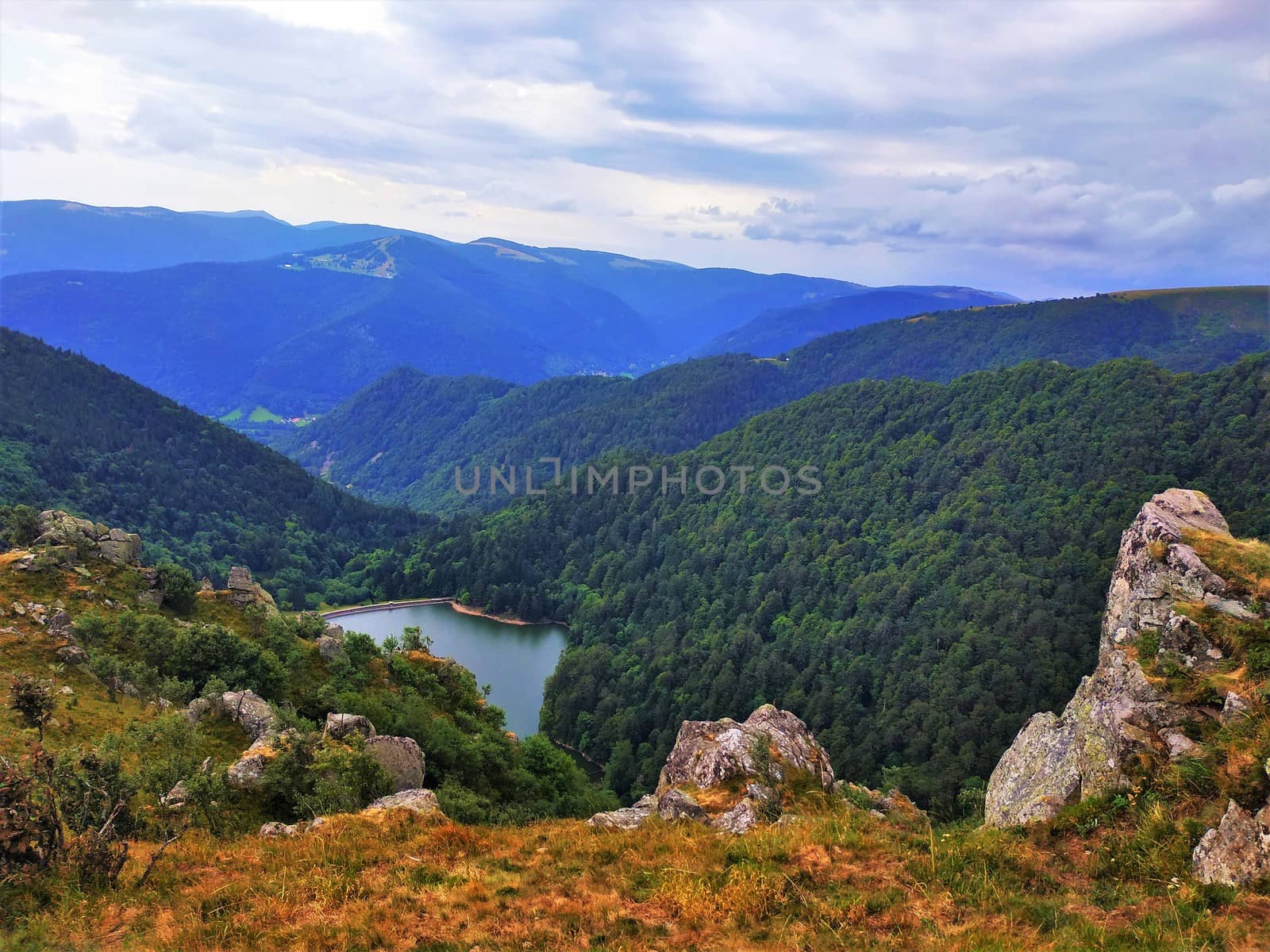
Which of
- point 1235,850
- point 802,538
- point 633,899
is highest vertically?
point 1235,850

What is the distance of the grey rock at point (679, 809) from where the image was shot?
55.1 ft

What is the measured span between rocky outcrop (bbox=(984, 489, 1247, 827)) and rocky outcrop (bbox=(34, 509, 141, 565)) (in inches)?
1630

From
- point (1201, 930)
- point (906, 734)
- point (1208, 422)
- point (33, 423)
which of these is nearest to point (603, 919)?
point (1201, 930)

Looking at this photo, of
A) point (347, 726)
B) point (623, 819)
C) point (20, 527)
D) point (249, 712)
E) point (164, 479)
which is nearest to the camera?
point (623, 819)

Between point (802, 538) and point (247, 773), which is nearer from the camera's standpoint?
point (247, 773)

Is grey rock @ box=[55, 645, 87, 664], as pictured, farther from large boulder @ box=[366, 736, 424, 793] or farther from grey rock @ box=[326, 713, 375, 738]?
large boulder @ box=[366, 736, 424, 793]

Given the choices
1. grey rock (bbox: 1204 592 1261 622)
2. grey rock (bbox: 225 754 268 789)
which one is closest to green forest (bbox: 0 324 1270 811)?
grey rock (bbox: 1204 592 1261 622)

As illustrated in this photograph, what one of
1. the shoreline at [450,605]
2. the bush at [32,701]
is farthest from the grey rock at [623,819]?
the shoreline at [450,605]

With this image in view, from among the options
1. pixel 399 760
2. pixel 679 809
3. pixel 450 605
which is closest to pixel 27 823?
pixel 399 760

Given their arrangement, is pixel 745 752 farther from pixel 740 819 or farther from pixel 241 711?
pixel 241 711

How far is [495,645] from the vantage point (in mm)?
107750

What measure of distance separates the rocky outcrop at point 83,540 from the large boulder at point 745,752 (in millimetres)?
32152

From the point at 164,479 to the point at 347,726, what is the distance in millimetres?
132512

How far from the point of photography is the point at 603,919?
11477 millimetres
